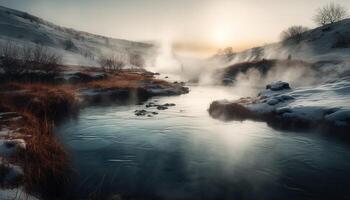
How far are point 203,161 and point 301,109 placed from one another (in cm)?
1315

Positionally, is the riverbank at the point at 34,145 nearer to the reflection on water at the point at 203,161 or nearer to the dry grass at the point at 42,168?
the dry grass at the point at 42,168

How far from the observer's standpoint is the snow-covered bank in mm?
21266

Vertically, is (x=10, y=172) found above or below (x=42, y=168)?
above

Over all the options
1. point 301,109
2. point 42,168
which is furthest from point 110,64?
point 42,168

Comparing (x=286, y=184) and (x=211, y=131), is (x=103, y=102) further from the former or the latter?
(x=286, y=184)

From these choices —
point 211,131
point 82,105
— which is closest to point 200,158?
point 211,131

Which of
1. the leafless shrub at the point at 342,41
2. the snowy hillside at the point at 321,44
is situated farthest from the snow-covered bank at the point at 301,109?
the leafless shrub at the point at 342,41

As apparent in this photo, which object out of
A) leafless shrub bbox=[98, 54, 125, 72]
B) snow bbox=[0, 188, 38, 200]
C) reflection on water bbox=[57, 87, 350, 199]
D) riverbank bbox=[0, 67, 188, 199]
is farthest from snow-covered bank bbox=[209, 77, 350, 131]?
leafless shrub bbox=[98, 54, 125, 72]

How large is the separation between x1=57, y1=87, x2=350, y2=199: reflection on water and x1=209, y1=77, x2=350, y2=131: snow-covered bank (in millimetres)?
2423

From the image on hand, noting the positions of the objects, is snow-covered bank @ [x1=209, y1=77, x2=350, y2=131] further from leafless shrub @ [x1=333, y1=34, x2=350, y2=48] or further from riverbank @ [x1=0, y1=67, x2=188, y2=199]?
leafless shrub @ [x1=333, y1=34, x2=350, y2=48]

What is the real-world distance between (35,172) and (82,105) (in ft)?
84.5

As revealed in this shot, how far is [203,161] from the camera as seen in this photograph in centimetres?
1466

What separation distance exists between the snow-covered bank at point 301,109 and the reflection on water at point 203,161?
2.42m

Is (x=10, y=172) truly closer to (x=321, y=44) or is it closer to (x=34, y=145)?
(x=34, y=145)
